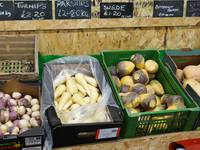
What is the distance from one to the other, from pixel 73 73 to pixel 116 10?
0.47 metres

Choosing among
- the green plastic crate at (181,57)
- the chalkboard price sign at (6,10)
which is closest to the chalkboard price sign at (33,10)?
the chalkboard price sign at (6,10)

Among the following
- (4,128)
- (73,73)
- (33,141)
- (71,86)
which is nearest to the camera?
(33,141)

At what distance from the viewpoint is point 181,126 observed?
5.59 ft

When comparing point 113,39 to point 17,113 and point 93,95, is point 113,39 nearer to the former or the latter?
point 93,95

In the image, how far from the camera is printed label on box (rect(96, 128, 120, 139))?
60.5 inches

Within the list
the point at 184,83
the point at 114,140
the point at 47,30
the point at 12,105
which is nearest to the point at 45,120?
the point at 12,105

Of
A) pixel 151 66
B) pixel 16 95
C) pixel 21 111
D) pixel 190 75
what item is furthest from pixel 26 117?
pixel 190 75

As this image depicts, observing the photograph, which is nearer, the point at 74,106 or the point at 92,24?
the point at 74,106

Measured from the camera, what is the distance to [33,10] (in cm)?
188

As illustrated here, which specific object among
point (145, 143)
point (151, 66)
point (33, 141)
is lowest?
point (145, 143)

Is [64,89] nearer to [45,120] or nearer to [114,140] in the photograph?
[45,120]

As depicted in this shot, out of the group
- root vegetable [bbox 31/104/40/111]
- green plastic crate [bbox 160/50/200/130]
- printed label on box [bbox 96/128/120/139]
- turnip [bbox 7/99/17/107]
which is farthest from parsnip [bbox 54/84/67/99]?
green plastic crate [bbox 160/50/200/130]

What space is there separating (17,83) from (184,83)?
98 centimetres

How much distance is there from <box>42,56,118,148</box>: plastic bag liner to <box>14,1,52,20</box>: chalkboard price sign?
0.92ft
